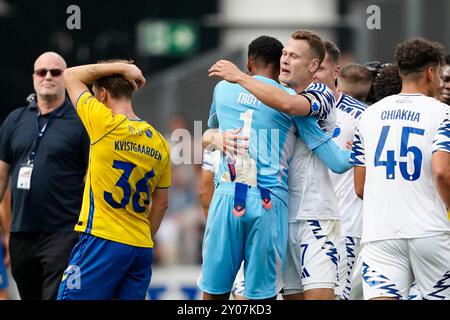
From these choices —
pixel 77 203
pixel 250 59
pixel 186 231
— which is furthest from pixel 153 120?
pixel 250 59

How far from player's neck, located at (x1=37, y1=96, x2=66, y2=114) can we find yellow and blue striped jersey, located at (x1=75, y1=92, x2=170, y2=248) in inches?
71.2

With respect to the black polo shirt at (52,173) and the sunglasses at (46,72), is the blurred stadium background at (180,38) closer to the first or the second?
the black polo shirt at (52,173)

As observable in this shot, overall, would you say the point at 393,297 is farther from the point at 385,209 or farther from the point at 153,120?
the point at 153,120

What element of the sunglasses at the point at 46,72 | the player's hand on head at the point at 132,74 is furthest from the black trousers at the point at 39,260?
the player's hand on head at the point at 132,74

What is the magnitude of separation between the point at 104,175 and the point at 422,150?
7.51ft

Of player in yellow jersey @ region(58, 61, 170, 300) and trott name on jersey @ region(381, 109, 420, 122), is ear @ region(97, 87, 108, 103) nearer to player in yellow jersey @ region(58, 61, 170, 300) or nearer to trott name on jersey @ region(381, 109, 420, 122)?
player in yellow jersey @ region(58, 61, 170, 300)

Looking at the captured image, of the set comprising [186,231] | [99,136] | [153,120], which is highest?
[99,136]

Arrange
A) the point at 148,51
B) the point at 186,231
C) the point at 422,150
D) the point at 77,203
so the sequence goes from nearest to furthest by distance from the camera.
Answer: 1. the point at 422,150
2. the point at 77,203
3. the point at 186,231
4. the point at 148,51

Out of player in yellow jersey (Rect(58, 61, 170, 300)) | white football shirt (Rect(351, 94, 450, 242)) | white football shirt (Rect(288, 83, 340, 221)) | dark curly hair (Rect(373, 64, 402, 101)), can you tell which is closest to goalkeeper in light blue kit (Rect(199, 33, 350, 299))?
white football shirt (Rect(288, 83, 340, 221))

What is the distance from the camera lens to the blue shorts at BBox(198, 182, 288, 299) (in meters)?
9.21

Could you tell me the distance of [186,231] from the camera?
16.3 metres

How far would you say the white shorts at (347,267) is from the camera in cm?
1009

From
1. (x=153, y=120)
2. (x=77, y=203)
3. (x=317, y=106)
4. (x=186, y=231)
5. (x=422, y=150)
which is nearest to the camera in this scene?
(x=422, y=150)

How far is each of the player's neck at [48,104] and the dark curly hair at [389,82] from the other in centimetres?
279
